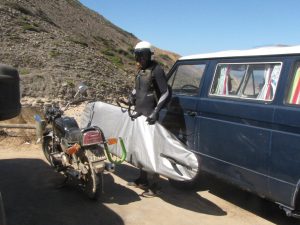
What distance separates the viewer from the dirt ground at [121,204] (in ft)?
16.1

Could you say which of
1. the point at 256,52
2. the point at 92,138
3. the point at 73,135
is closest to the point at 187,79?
the point at 256,52

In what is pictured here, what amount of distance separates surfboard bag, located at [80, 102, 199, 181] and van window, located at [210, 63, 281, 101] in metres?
0.87

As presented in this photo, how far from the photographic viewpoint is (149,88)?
5.78 m

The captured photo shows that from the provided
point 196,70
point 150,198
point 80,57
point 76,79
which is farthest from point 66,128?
point 80,57

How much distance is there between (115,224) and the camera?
15.6 feet

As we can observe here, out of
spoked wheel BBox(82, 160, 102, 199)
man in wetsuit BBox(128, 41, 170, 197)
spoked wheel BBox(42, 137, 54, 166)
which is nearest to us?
spoked wheel BBox(82, 160, 102, 199)

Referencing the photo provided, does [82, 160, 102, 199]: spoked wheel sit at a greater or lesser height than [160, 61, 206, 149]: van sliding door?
lesser

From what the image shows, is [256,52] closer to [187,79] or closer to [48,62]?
[187,79]

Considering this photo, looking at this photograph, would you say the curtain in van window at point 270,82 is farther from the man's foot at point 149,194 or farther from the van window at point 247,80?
the man's foot at point 149,194

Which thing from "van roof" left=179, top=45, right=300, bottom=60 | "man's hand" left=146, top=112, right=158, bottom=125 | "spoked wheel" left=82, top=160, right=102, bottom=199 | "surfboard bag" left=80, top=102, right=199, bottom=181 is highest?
"van roof" left=179, top=45, right=300, bottom=60

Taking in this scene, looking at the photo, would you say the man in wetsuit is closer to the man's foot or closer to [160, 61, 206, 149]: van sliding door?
the man's foot

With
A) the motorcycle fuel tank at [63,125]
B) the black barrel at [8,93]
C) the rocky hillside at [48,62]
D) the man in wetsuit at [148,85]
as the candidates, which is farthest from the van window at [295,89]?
the rocky hillside at [48,62]

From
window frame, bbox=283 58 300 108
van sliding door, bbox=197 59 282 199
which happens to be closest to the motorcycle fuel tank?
van sliding door, bbox=197 59 282 199

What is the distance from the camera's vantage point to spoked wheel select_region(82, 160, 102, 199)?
5191mm
